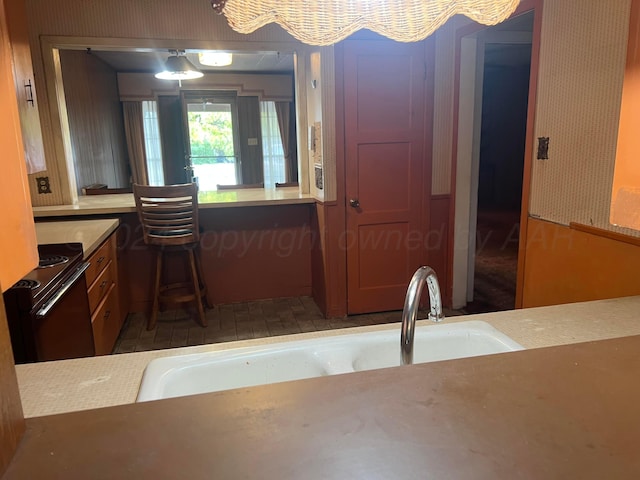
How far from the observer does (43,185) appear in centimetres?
332

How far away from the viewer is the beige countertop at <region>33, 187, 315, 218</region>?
10.5 ft

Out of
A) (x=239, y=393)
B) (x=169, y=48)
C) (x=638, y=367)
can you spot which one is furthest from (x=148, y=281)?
(x=638, y=367)

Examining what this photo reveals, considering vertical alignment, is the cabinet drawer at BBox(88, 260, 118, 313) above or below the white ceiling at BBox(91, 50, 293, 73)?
below

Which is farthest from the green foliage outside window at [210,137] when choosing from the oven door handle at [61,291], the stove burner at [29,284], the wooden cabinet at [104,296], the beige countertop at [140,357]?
the beige countertop at [140,357]

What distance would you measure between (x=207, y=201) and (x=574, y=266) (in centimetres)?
249

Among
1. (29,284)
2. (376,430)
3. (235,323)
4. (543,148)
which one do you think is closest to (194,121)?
(235,323)

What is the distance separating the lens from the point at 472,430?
59cm

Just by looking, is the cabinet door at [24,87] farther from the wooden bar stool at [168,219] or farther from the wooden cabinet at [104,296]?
the wooden bar stool at [168,219]

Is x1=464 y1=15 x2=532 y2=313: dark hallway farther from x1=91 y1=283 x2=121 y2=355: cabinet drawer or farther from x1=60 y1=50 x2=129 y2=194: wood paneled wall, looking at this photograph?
x1=60 y1=50 x2=129 y2=194: wood paneled wall

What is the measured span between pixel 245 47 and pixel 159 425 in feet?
10.9

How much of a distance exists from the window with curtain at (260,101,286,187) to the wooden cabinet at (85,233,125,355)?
4.77 meters

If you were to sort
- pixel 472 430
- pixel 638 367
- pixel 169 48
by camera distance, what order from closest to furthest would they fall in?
1. pixel 472 430
2. pixel 638 367
3. pixel 169 48

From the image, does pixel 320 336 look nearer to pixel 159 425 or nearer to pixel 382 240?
pixel 159 425

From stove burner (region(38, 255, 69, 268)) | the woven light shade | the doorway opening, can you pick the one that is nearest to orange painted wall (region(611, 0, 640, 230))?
the woven light shade
